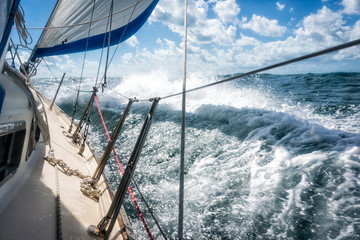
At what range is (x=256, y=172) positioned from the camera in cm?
391

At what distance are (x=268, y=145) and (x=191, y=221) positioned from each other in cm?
297

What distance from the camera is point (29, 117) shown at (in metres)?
1.81

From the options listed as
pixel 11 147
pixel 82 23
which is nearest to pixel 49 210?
pixel 11 147

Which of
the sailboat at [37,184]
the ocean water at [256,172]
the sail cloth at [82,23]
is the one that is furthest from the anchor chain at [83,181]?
the sail cloth at [82,23]

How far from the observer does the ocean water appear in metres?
2.77

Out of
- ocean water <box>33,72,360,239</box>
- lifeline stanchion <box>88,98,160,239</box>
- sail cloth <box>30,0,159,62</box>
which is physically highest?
sail cloth <box>30,0,159,62</box>

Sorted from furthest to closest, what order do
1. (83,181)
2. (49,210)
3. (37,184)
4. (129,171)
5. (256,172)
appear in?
(256,172) → (83,181) → (37,184) → (49,210) → (129,171)

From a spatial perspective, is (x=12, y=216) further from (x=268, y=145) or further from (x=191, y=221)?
(x=268, y=145)

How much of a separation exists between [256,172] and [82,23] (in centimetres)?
474

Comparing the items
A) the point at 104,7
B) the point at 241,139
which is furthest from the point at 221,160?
the point at 104,7

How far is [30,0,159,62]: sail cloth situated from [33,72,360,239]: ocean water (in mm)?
1023

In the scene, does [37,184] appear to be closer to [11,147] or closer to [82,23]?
[11,147]

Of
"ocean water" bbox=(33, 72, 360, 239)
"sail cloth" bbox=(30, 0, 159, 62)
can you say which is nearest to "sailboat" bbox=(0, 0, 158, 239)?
"ocean water" bbox=(33, 72, 360, 239)

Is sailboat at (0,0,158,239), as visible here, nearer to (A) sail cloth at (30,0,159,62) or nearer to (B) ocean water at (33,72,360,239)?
(B) ocean water at (33,72,360,239)
